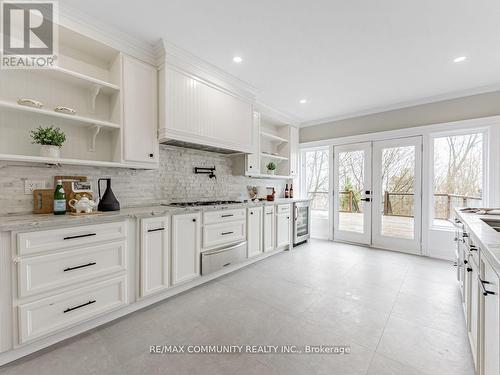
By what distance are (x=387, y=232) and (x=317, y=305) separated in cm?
272

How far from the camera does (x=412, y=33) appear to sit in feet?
7.19

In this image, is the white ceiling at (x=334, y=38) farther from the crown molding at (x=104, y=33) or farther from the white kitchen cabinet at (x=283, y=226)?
the white kitchen cabinet at (x=283, y=226)

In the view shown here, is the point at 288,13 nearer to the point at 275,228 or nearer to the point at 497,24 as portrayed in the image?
the point at 497,24

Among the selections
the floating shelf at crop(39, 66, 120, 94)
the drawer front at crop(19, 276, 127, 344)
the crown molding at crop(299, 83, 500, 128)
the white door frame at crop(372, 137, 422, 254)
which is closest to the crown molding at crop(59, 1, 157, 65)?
the floating shelf at crop(39, 66, 120, 94)

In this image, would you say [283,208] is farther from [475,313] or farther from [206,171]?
[475,313]

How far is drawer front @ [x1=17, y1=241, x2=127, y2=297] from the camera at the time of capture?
1.56 meters

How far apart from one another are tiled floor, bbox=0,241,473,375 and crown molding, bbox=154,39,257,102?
2543 mm

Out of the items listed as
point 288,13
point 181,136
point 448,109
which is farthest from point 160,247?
point 448,109

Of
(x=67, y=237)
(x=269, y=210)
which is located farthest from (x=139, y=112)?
(x=269, y=210)

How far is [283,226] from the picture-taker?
13.1 feet

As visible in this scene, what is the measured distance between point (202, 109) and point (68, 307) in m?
2.33

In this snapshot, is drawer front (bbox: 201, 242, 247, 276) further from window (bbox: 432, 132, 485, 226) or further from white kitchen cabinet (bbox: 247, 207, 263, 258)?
window (bbox: 432, 132, 485, 226)

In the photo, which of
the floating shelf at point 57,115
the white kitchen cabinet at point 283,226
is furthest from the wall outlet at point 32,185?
the white kitchen cabinet at point 283,226

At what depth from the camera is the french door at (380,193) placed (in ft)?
13.0
